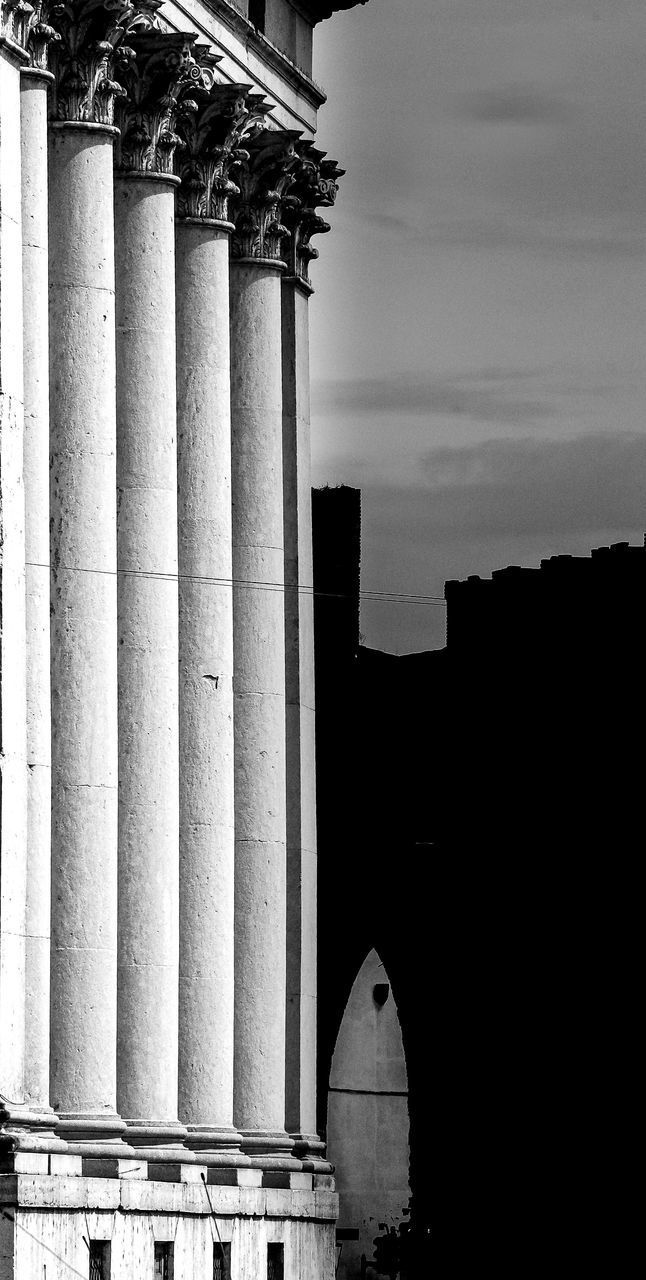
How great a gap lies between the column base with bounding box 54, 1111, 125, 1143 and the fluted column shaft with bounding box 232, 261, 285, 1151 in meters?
6.50

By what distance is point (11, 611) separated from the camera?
40312mm

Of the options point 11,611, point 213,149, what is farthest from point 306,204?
point 11,611

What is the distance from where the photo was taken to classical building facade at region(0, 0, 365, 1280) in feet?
136

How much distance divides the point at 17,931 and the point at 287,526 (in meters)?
14.7

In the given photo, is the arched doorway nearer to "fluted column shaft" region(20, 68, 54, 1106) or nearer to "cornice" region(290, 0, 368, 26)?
"cornice" region(290, 0, 368, 26)

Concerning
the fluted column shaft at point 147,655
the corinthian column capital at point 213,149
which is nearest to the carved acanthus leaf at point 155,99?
the fluted column shaft at point 147,655

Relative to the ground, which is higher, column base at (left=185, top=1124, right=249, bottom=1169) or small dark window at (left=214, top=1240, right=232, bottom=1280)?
column base at (left=185, top=1124, right=249, bottom=1169)

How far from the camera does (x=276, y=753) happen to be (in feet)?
168

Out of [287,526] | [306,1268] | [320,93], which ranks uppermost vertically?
[320,93]

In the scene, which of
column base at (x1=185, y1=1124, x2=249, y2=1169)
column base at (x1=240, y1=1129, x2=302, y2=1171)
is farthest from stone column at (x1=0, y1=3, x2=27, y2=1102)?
column base at (x1=240, y1=1129, x2=302, y2=1171)

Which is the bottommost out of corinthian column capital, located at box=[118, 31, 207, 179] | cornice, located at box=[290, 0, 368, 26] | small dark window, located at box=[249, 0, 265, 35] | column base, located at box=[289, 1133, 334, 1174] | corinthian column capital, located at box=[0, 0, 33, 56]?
column base, located at box=[289, 1133, 334, 1174]

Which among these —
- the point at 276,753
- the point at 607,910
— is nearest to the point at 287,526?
the point at 276,753

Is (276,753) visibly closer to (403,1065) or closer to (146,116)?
(146,116)

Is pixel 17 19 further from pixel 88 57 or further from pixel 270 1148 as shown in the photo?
pixel 270 1148
